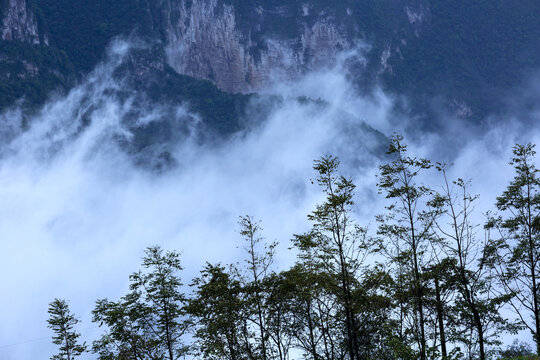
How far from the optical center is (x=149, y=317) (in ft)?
97.9

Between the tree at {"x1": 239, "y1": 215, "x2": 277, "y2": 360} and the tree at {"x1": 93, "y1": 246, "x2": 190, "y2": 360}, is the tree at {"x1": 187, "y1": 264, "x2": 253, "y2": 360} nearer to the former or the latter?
the tree at {"x1": 239, "y1": 215, "x2": 277, "y2": 360}

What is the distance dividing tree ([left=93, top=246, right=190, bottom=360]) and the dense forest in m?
0.07

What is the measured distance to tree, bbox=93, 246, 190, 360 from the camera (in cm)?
2884

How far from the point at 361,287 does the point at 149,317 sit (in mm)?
12023

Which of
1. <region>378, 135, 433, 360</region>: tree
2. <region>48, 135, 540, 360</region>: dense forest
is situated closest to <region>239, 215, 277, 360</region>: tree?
<region>48, 135, 540, 360</region>: dense forest

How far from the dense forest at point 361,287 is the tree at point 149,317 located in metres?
0.07

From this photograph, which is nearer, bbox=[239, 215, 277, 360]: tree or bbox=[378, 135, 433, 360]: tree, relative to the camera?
bbox=[378, 135, 433, 360]: tree

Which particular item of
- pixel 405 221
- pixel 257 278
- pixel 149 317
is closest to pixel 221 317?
pixel 257 278

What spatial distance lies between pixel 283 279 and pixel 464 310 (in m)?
8.78

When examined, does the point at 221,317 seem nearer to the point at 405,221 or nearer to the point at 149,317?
the point at 149,317

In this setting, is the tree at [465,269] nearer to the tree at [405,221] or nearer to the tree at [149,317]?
the tree at [405,221]

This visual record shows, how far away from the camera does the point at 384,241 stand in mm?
24953

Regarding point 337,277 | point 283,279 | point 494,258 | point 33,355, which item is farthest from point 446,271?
point 33,355

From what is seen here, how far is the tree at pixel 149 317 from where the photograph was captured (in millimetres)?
28844
